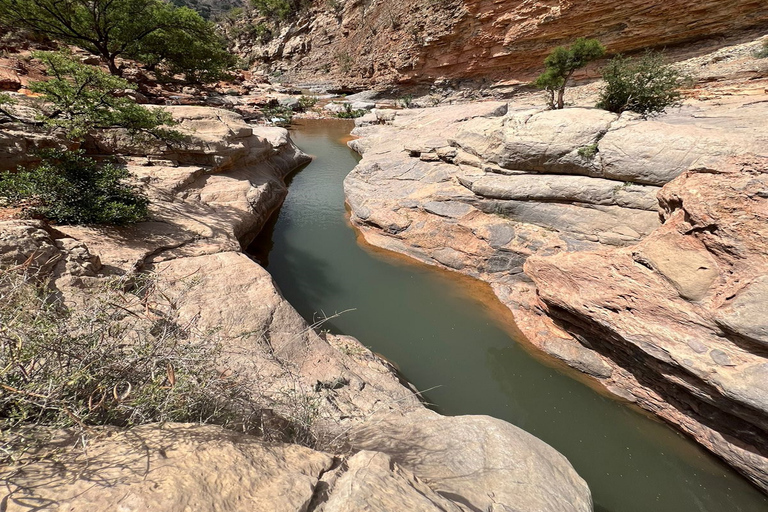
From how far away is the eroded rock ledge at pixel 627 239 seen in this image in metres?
4.30

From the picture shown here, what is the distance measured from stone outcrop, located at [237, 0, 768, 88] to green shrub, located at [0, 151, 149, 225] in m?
27.5

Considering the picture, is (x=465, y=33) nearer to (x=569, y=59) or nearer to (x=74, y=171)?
(x=569, y=59)

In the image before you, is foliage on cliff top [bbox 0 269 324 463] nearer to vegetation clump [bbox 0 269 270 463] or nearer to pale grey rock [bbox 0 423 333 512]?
vegetation clump [bbox 0 269 270 463]

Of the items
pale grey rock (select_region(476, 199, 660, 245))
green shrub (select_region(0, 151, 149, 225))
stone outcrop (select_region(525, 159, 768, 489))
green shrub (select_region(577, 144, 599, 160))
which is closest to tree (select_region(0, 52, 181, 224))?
green shrub (select_region(0, 151, 149, 225))

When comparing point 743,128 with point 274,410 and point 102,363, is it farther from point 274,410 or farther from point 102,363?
point 102,363

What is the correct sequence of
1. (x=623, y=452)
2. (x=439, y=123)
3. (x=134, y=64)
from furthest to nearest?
(x=134, y=64), (x=439, y=123), (x=623, y=452)

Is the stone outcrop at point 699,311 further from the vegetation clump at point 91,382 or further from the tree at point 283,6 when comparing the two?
the tree at point 283,6

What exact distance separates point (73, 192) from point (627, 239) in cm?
1106

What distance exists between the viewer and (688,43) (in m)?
19.0

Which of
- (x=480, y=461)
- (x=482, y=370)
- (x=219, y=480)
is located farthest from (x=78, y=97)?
(x=482, y=370)

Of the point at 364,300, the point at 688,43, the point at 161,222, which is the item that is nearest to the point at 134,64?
the point at 161,222

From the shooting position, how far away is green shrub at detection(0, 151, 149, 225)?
5008mm

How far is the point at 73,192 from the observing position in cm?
538

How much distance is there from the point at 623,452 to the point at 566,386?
116 centimetres
